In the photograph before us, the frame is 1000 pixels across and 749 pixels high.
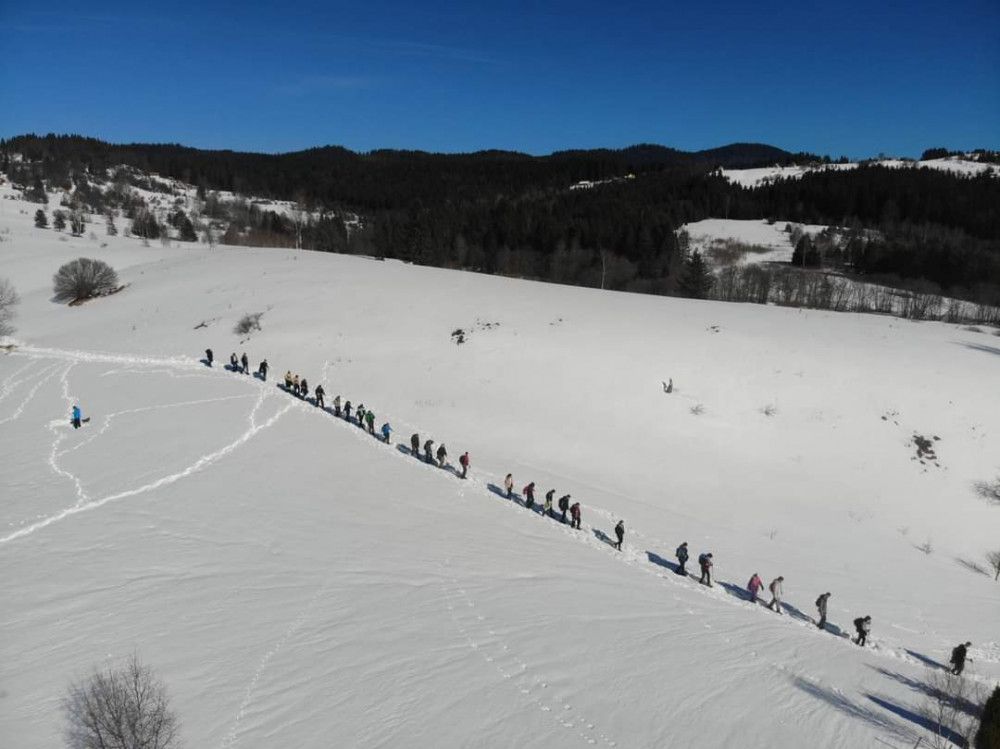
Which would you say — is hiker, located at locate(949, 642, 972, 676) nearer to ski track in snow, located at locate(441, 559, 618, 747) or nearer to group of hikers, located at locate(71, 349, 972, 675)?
group of hikers, located at locate(71, 349, 972, 675)

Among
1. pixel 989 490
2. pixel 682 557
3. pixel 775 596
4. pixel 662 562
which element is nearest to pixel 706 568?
pixel 682 557

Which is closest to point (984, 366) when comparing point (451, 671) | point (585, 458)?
point (585, 458)

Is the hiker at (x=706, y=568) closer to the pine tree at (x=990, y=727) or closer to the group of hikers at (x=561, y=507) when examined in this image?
the group of hikers at (x=561, y=507)

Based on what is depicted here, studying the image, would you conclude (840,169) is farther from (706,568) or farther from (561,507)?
(706,568)

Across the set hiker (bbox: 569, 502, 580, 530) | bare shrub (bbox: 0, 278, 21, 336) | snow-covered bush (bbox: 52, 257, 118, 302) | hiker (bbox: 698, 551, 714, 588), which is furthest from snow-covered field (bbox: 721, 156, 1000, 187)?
hiker (bbox: 698, 551, 714, 588)

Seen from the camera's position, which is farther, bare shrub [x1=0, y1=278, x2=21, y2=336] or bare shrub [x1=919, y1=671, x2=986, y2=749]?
bare shrub [x1=0, y1=278, x2=21, y2=336]
